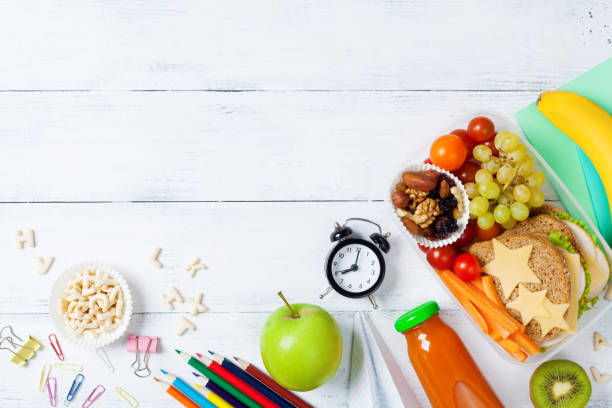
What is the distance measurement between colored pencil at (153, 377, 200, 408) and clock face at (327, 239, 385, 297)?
36 cm

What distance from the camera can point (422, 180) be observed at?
86cm

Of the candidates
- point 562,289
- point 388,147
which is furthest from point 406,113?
point 562,289

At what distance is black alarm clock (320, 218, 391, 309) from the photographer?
36.5 inches

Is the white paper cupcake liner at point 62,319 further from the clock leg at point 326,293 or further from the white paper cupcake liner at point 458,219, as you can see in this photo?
the white paper cupcake liner at point 458,219

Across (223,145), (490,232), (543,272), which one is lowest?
(543,272)

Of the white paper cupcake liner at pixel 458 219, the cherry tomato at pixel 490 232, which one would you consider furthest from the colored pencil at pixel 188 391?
the cherry tomato at pixel 490 232

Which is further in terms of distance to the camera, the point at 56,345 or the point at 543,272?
the point at 56,345

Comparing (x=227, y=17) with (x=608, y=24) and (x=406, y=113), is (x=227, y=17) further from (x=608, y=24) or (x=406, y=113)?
(x=608, y=24)

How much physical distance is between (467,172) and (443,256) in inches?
6.4

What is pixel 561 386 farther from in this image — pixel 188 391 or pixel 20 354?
pixel 20 354

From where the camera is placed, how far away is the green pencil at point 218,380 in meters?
0.93

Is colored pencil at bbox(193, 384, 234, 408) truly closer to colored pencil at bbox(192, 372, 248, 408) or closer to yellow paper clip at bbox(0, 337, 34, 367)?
colored pencil at bbox(192, 372, 248, 408)

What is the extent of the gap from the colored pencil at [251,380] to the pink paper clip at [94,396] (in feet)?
0.77

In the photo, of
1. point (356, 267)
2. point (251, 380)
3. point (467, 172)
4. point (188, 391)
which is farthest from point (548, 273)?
point (188, 391)
